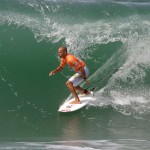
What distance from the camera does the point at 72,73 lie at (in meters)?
14.1

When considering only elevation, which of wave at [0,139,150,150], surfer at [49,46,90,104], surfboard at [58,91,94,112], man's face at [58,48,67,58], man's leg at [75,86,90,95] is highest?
man's face at [58,48,67,58]

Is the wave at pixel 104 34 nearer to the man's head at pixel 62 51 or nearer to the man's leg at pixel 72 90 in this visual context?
the man's leg at pixel 72 90

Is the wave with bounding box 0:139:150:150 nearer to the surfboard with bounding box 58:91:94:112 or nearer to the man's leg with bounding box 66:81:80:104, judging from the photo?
the surfboard with bounding box 58:91:94:112

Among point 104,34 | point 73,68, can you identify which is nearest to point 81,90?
point 73,68

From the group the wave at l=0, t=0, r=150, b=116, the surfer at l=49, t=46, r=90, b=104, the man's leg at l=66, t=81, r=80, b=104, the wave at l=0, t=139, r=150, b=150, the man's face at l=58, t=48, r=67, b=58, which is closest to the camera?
the wave at l=0, t=139, r=150, b=150

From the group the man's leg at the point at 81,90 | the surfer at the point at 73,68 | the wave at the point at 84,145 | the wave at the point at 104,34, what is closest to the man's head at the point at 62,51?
the surfer at the point at 73,68

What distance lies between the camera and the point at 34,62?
48.0 ft

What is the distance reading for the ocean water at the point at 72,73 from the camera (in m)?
9.43

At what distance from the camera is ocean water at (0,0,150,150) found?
943 centimetres

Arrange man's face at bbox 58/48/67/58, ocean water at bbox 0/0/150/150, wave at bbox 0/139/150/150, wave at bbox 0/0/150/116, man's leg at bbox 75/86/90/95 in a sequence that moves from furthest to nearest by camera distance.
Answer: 1. wave at bbox 0/0/150/116
2. man's leg at bbox 75/86/90/95
3. man's face at bbox 58/48/67/58
4. ocean water at bbox 0/0/150/150
5. wave at bbox 0/139/150/150

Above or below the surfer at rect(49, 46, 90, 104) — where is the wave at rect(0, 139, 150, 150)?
below

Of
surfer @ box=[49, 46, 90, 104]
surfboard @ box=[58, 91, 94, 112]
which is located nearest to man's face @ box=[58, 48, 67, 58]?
surfer @ box=[49, 46, 90, 104]

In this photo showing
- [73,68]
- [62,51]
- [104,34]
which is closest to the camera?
[62,51]

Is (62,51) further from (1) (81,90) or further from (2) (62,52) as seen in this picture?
(1) (81,90)
